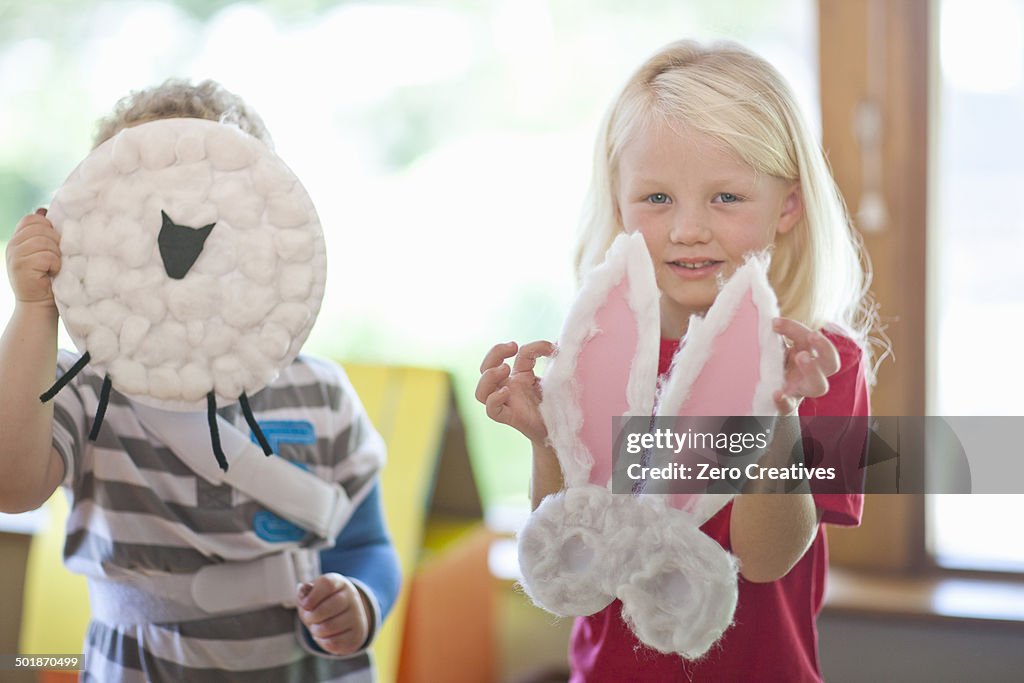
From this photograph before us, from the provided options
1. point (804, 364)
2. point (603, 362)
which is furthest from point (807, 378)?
point (603, 362)

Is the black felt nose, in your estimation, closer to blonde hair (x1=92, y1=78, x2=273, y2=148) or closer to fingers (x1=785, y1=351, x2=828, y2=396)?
blonde hair (x1=92, y1=78, x2=273, y2=148)

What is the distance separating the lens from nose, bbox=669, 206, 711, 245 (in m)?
0.69

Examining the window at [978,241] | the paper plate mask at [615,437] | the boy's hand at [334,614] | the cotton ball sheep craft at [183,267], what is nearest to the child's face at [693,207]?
the paper plate mask at [615,437]

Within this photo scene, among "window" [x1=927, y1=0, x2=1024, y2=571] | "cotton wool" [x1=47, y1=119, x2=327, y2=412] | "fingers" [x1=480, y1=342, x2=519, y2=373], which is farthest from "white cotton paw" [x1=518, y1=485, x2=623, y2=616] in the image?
"window" [x1=927, y1=0, x2=1024, y2=571]

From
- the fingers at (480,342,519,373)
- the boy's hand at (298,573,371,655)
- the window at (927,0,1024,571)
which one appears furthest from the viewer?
the window at (927,0,1024,571)

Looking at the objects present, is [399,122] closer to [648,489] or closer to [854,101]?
[854,101]

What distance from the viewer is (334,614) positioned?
775 millimetres

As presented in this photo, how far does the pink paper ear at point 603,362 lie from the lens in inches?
22.9

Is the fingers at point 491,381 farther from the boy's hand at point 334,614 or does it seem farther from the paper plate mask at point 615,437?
the boy's hand at point 334,614

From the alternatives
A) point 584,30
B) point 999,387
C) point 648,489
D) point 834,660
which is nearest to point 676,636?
point 648,489

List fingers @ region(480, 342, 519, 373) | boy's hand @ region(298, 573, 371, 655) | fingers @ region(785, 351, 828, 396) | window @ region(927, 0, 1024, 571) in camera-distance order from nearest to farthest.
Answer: fingers @ region(785, 351, 828, 396), fingers @ region(480, 342, 519, 373), boy's hand @ region(298, 573, 371, 655), window @ region(927, 0, 1024, 571)

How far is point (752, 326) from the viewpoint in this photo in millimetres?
570

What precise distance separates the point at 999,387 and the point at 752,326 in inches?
38.4

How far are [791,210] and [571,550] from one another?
34 centimetres
